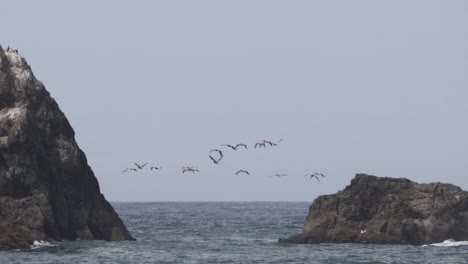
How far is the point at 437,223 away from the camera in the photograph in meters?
84.6

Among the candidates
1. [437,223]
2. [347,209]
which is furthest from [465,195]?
[347,209]

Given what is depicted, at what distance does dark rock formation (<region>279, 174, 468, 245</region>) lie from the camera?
8488cm

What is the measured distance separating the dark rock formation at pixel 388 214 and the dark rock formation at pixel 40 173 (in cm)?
1765

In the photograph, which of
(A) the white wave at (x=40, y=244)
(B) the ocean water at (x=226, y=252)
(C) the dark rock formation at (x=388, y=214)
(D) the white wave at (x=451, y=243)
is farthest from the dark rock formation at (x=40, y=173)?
(D) the white wave at (x=451, y=243)

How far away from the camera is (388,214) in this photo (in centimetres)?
8775

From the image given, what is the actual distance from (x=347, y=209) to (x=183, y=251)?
17349 mm

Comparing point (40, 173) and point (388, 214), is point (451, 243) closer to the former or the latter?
point (388, 214)

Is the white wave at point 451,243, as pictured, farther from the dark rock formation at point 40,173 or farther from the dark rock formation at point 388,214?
the dark rock formation at point 40,173


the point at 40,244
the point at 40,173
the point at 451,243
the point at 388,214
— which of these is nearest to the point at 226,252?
the point at 40,244

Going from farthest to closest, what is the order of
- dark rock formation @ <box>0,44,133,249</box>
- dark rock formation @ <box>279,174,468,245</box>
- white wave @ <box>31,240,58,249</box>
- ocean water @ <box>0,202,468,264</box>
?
dark rock formation @ <box>279,174,468,245</box> < dark rock formation @ <box>0,44,133,249</box> < white wave @ <box>31,240,58,249</box> < ocean water @ <box>0,202,468,264</box>

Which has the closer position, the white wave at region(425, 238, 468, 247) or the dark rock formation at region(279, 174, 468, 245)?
the white wave at region(425, 238, 468, 247)

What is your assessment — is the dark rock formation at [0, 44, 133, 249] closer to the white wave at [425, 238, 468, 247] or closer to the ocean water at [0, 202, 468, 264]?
the ocean water at [0, 202, 468, 264]

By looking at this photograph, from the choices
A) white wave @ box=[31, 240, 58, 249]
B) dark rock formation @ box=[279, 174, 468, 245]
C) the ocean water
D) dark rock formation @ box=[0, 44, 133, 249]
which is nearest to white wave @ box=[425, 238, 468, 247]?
the ocean water

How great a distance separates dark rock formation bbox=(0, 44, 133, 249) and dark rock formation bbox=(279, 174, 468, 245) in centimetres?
1765
